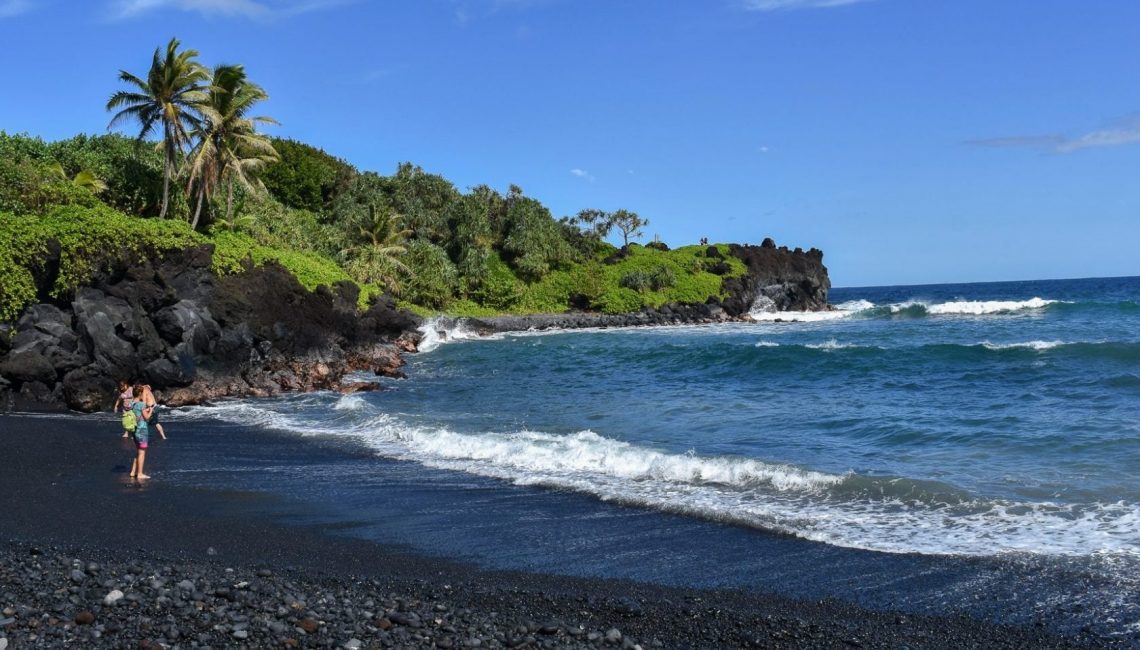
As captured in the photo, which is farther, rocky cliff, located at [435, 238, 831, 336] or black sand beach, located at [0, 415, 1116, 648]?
rocky cliff, located at [435, 238, 831, 336]

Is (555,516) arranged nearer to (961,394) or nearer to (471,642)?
(471,642)

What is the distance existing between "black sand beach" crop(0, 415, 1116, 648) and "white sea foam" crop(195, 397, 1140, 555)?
2.68 metres

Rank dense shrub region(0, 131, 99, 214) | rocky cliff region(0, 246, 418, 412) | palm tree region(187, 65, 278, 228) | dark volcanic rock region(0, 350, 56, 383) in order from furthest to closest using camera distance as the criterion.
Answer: palm tree region(187, 65, 278, 228), dense shrub region(0, 131, 99, 214), rocky cliff region(0, 246, 418, 412), dark volcanic rock region(0, 350, 56, 383)

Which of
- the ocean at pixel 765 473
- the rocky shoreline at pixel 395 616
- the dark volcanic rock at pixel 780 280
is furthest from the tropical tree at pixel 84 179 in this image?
the dark volcanic rock at pixel 780 280

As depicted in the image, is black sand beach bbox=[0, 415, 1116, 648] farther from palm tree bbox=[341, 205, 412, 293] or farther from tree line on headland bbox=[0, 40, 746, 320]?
palm tree bbox=[341, 205, 412, 293]

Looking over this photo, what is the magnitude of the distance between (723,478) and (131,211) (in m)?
28.6

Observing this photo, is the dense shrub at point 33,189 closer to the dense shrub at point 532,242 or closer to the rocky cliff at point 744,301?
the rocky cliff at point 744,301

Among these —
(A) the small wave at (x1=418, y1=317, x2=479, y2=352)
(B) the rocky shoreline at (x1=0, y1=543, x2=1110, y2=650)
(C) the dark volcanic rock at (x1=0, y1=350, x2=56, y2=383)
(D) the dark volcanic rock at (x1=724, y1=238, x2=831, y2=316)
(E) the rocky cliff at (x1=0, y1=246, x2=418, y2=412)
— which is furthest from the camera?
(D) the dark volcanic rock at (x1=724, y1=238, x2=831, y2=316)

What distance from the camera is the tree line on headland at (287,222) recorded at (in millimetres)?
24594

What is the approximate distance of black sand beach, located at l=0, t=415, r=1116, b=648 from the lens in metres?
6.23

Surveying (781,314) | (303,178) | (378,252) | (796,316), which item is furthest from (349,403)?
(781,314)

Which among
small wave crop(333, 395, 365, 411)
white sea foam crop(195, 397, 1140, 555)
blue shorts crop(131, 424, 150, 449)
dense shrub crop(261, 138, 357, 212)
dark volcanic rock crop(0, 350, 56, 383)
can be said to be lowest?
white sea foam crop(195, 397, 1140, 555)

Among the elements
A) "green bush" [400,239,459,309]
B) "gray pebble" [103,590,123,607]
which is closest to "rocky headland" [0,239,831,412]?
"gray pebble" [103,590,123,607]

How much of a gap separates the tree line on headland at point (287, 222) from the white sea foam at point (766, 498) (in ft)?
40.7
